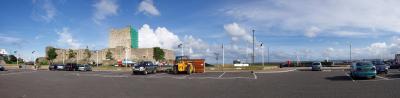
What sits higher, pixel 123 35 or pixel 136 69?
pixel 123 35

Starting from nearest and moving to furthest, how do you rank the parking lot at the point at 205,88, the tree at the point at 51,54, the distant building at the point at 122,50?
the parking lot at the point at 205,88, the distant building at the point at 122,50, the tree at the point at 51,54

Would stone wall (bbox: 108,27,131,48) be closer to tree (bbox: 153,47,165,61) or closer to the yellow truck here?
tree (bbox: 153,47,165,61)

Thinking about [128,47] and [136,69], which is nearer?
[136,69]

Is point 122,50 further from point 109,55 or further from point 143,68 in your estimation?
point 143,68

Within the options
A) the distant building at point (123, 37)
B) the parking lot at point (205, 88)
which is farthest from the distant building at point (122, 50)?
the parking lot at point (205, 88)

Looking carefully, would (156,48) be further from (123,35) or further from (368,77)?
(368,77)

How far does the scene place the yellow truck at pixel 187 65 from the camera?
41.9 m

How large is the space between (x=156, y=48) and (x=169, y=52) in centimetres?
1999

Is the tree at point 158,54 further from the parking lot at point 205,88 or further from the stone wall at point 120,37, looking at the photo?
the parking lot at point 205,88

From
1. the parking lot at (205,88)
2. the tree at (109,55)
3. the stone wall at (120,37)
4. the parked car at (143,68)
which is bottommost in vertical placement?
the parking lot at (205,88)

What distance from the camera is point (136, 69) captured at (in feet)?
139

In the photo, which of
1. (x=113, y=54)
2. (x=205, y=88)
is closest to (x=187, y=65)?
(x=205, y=88)

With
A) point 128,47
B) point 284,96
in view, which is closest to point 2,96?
point 284,96

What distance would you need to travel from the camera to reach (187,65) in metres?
42.1
